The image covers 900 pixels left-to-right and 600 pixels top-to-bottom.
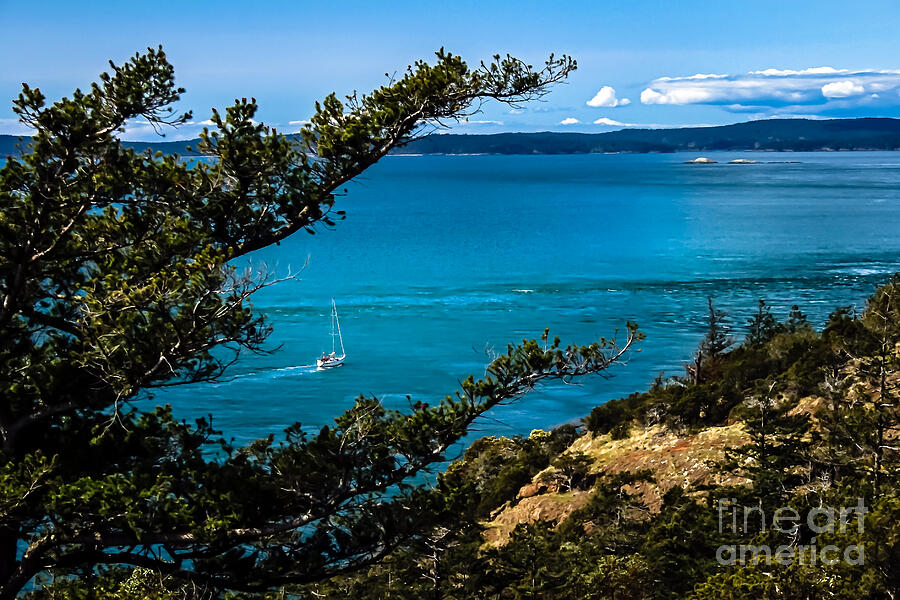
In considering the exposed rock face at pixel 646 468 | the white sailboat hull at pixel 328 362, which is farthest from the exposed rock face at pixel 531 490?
the white sailboat hull at pixel 328 362

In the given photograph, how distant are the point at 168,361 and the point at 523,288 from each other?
5427 cm

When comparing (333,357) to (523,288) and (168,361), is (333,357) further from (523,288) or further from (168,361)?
(168,361)

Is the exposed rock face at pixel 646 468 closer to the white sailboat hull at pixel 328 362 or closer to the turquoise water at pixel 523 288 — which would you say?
the turquoise water at pixel 523 288

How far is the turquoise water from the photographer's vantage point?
1592 inches

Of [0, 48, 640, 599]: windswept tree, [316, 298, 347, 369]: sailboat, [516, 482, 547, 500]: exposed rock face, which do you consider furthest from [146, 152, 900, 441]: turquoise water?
[516, 482, 547, 500]: exposed rock face

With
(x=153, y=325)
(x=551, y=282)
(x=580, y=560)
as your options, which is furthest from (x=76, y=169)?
(x=551, y=282)

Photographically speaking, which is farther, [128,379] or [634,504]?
[634,504]

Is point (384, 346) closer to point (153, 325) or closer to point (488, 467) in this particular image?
point (488, 467)

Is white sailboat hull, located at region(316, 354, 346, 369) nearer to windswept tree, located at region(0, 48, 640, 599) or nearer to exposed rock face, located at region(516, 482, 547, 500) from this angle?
exposed rock face, located at region(516, 482, 547, 500)

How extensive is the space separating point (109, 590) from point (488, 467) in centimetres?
1783

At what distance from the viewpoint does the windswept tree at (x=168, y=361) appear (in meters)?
9.21

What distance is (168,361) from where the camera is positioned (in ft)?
29.8

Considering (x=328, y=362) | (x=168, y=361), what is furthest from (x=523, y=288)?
(x=168, y=361)

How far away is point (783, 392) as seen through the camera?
1022 inches
